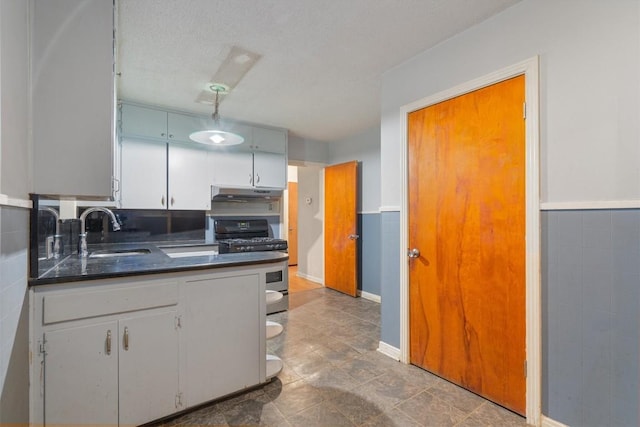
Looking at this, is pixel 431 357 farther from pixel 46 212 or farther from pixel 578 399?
pixel 46 212

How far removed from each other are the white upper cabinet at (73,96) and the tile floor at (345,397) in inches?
57.1

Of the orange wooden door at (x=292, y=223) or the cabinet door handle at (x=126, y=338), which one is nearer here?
the cabinet door handle at (x=126, y=338)

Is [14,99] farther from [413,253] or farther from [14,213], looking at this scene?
[413,253]

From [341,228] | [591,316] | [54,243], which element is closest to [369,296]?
[341,228]

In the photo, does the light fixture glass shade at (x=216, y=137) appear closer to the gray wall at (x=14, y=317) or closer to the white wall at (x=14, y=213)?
the white wall at (x=14, y=213)

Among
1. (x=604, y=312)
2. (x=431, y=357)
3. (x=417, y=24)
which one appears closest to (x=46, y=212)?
(x=417, y=24)

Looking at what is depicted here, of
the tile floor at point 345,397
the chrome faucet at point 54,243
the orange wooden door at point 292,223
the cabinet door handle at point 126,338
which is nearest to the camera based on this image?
the cabinet door handle at point 126,338

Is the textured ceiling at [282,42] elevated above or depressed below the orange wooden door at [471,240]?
above

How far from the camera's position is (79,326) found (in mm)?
1435

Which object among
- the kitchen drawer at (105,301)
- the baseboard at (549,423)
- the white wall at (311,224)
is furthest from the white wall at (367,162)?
the kitchen drawer at (105,301)

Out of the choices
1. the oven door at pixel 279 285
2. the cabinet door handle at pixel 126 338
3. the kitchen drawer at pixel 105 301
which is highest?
the kitchen drawer at pixel 105 301

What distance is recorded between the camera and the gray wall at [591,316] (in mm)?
1362

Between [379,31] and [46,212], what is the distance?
248 cm

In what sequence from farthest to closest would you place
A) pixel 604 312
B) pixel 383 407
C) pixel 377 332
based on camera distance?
pixel 377 332 < pixel 383 407 < pixel 604 312
